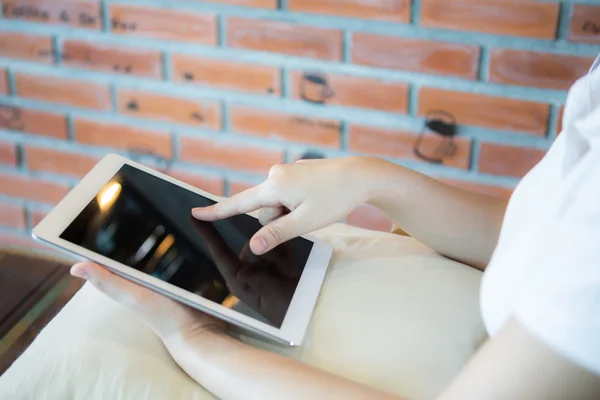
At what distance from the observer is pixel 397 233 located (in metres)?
0.88

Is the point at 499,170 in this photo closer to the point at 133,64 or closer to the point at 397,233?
the point at 397,233

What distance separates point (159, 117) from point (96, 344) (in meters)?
0.71

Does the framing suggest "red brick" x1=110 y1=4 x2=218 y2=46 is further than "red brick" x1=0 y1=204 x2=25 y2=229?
No

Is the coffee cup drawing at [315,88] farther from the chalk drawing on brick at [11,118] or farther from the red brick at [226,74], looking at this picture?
the chalk drawing on brick at [11,118]

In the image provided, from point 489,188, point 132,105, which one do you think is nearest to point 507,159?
point 489,188

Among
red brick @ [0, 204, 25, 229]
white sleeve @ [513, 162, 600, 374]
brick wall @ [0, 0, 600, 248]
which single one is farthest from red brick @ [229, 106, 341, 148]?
white sleeve @ [513, 162, 600, 374]

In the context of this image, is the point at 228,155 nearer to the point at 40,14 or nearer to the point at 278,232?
the point at 40,14

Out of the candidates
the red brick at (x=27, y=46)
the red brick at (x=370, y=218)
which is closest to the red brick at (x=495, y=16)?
the red brick at (x=370, y=218)

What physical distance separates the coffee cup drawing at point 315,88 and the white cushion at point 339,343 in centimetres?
51

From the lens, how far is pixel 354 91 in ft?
3.80

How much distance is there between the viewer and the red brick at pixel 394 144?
3.82 ft

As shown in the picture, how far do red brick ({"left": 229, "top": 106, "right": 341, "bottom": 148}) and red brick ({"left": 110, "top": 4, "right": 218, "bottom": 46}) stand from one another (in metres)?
0.14

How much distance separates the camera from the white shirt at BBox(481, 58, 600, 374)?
44cm

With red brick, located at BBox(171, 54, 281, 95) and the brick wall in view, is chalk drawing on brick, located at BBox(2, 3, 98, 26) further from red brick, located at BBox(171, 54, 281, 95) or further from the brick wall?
red brick, located at BBox(171, 54, 281, 95)
